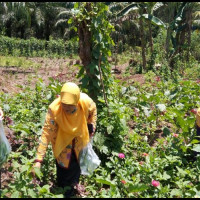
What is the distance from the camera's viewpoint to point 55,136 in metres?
2.61

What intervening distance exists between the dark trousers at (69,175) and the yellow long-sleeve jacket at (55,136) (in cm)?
8

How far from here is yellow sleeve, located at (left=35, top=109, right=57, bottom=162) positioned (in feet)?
7.89

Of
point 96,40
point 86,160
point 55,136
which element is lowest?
point 86,160

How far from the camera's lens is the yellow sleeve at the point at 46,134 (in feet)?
7.89

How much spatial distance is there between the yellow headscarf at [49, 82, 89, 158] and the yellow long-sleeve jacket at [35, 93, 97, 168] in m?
0.06

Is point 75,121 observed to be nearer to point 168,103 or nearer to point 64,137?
point 64,137

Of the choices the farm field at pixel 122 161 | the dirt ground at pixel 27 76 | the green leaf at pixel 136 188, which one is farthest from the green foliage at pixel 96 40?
the dirt ground at pixel 27 76

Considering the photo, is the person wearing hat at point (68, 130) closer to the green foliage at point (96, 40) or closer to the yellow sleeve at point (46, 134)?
the yellow sleeve at point (46, 134)

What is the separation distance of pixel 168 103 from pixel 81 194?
10.8 ft

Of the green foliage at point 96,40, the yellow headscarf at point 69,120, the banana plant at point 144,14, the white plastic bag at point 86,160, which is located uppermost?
the banana plant at point 144,14

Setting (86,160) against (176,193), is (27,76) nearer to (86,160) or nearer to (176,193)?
(86,160)

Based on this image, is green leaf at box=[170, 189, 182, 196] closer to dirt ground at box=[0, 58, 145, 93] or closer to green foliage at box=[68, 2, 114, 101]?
green foliage at box=[68, 2, 114, 101]

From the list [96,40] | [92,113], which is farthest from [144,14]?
[92,113]

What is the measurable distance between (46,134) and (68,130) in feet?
0.71
